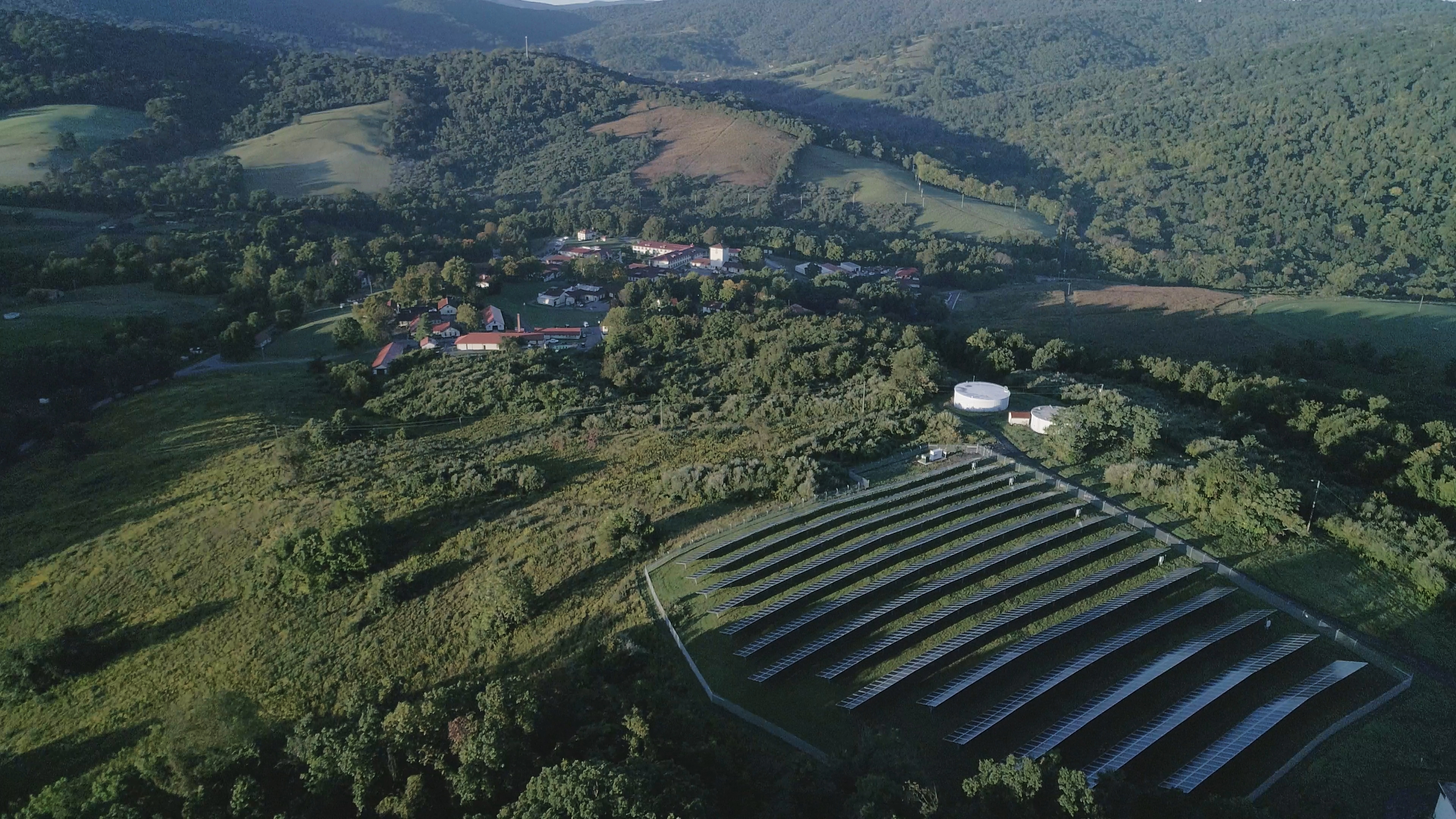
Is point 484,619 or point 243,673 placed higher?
point 484,619

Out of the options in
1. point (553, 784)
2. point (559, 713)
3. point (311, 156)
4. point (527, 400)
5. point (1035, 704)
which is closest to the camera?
point (553, 784)

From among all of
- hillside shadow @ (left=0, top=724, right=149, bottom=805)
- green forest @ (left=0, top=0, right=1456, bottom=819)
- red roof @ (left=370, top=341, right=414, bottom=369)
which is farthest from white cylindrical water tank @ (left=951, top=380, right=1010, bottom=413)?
red roof @ (left=370, top=341, right=414, bottom=369)

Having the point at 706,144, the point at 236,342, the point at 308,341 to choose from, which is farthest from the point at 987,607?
the point at 706,144

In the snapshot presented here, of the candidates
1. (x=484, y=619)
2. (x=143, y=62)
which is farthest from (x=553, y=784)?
(x=143, y=62)

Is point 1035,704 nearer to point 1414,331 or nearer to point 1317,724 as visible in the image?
point 1317,724

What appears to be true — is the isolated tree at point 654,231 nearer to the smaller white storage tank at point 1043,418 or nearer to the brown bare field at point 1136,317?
the brown bare field at point 1136,317

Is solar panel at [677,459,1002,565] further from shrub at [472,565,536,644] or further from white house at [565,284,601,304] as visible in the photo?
white house at [565,284,601,304]

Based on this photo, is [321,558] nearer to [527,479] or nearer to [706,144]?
[527,479]
